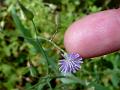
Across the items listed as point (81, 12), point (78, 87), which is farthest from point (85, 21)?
point (81, 12)

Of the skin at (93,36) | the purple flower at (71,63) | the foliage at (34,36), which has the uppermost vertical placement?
the skin at (93,36)

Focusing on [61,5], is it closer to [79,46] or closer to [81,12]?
[81,12]

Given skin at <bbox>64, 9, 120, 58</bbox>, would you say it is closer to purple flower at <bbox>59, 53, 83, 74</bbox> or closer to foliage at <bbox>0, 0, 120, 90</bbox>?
purple flower at <bbox>59, 53, 83, 74</bbox>

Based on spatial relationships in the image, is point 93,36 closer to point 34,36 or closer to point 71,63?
point 71,63

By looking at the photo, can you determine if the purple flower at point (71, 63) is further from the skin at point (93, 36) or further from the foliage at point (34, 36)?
the foliage at point (34, 36)

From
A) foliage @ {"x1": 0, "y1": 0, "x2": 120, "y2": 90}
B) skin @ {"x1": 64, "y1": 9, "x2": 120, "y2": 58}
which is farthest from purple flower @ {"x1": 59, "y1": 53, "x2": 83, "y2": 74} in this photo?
foliage @ {"x1": 0, "y1": 0, "x2": 120, "y2": 90}

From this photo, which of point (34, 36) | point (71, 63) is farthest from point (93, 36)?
point (34, 36)

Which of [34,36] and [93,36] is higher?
[93,36]

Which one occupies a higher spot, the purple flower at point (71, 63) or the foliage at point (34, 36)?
the purple flower at point (71, 63)

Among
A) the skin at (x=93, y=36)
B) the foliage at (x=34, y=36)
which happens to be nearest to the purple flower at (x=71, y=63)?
the skin at (x=93, y=36)
